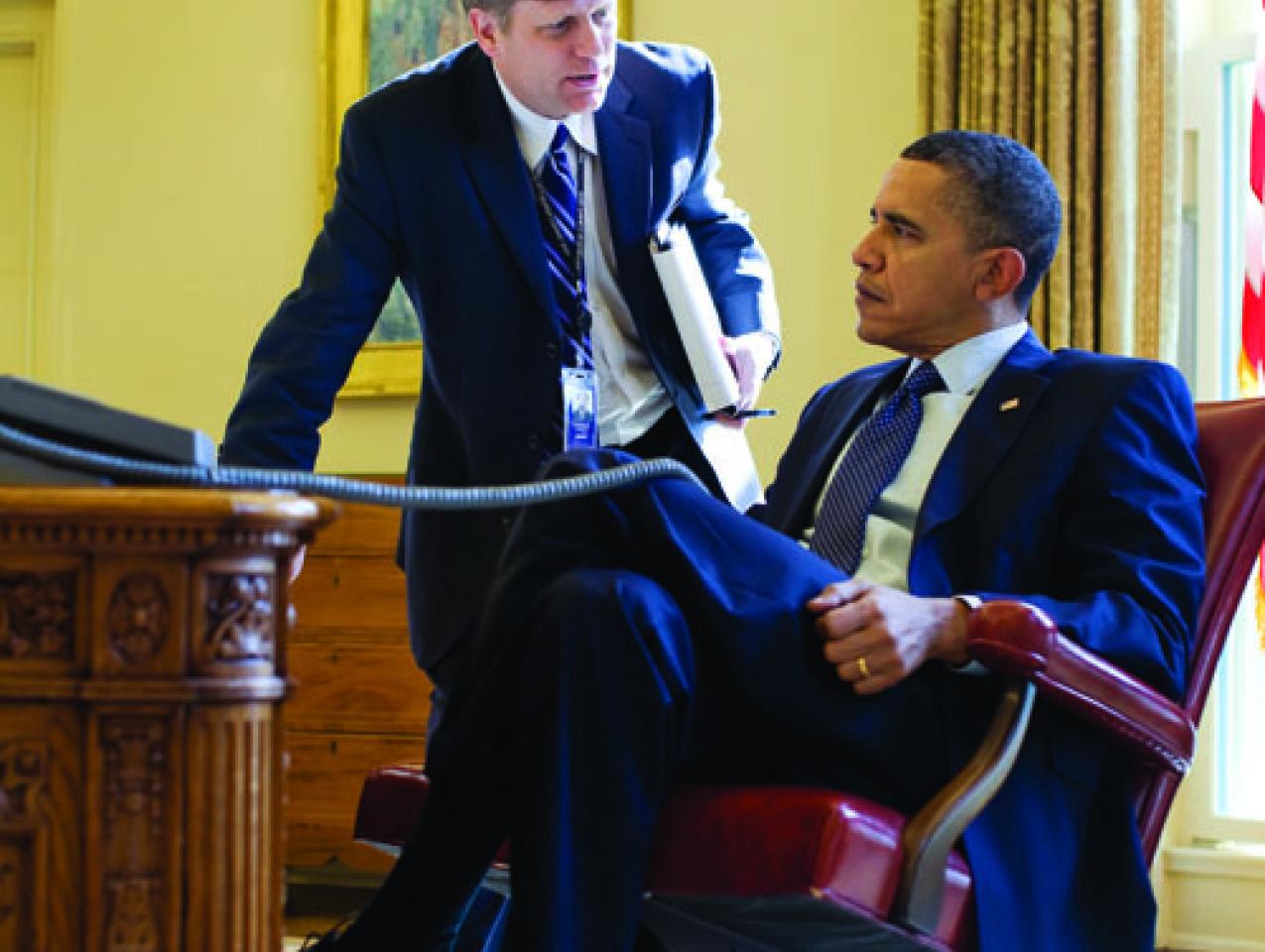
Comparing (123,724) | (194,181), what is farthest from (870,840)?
(194,181)

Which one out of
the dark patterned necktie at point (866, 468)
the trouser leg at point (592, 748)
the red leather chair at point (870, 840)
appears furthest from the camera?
the dark patterned necktie at point (866, 468)

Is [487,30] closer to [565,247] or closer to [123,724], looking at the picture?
[565,247]

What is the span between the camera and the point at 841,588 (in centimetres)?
203

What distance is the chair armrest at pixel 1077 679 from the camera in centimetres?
195

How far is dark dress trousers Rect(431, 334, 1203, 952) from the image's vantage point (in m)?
1.85

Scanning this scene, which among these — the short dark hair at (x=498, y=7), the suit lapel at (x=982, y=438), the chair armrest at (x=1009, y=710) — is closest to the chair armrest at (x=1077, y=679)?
the chair armrest at (x=1009, y=710)

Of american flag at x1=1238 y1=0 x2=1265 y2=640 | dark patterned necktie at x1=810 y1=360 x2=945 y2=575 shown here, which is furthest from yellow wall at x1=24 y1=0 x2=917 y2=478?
dark patterned necktie at x1=810 y1=360 x2=945 y2=575

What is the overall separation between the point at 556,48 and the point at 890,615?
97 cm

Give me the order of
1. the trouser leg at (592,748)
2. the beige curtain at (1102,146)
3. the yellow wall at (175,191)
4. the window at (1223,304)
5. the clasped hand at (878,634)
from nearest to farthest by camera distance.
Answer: the trouser leg at (592,748), the clasped hand at (878,634), the beige curtain at (1102,146), the window at (1223,304), the yellow wall at (175,191)

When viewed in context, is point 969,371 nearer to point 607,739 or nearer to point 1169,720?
point 1169,720

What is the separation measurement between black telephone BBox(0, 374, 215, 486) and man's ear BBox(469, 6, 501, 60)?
1204 millimetres

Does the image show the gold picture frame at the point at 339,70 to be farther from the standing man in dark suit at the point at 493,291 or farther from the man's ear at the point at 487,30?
the man's ear at the point at 487,30

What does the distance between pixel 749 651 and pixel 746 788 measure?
0.15m

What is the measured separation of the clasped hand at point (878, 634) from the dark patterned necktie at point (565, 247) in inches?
30.3
